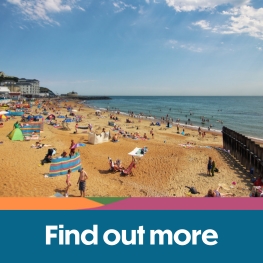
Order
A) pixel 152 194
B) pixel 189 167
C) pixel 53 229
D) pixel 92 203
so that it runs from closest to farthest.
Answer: pixel 53 229, pixel 92 203, pixel 152 194, pixel 189 167

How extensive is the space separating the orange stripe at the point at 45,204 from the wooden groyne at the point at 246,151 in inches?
440

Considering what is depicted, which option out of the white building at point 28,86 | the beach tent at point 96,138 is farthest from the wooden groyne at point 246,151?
the white building at point 28,86

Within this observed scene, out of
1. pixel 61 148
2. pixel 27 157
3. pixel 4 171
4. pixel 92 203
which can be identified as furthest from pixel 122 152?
pixel 92 203

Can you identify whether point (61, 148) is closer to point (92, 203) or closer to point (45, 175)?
point (45, 175)

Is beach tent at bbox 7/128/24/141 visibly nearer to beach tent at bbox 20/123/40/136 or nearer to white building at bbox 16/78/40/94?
beach tent at bbox 20/123/40/136

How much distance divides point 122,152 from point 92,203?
12.8 m

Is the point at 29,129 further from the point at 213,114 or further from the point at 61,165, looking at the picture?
the point at 213,114

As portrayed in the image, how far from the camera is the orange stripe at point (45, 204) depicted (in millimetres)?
3240

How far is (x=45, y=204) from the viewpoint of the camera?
10.8 feet

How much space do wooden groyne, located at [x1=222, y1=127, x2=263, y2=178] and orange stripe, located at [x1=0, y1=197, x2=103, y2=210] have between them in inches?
440

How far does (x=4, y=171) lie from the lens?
10625 millimetres

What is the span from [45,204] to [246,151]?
1357 cm

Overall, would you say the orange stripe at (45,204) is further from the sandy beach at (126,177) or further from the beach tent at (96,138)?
the beach tent at (96,138)

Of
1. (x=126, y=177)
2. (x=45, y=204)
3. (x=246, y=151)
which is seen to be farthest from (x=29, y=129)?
(x=45, y=204)
